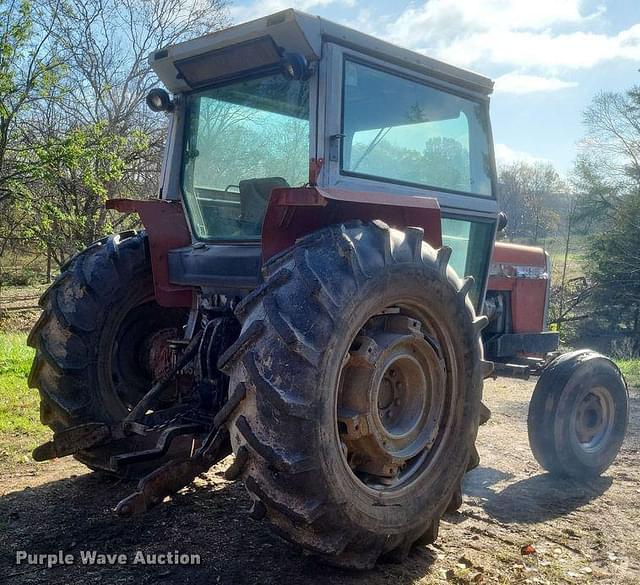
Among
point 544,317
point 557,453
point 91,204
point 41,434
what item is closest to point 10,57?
point 91,204

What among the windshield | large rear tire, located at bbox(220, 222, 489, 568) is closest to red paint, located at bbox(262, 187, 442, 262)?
large rear tire, located at bbox(220, 222, 489, 568)

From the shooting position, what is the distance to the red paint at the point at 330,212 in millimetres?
2773

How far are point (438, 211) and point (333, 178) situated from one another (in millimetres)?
585

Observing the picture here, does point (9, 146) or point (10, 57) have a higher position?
point (10, 57)

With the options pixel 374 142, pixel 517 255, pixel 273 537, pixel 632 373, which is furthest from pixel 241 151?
pixel 632 373

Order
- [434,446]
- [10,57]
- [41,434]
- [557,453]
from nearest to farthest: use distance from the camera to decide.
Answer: [434,446], [557,453], [41,434], [10,57]

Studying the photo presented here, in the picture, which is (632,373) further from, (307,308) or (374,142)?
(307,308)

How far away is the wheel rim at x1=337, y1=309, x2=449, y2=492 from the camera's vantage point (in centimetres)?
283

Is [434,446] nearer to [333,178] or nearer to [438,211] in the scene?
[438,211]

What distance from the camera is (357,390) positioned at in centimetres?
283

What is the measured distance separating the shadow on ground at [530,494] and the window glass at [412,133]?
1.91m

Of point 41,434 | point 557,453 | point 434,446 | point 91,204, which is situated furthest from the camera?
point 91,204

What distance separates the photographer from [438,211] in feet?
11.1

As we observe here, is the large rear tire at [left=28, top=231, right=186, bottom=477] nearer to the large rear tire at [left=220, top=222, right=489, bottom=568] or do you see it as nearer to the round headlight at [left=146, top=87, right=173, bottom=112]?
the round headlight at [left=146, top=87, right=173, bottom=112]
